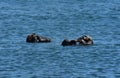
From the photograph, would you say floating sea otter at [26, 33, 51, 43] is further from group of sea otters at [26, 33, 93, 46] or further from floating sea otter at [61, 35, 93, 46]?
floating sea otter at [61, 35, 93, 46]

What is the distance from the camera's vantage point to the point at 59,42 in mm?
59062

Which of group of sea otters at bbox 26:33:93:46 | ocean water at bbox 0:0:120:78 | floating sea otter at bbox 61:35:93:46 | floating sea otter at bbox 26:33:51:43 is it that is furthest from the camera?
floating sea otter at bbox 26:33:51:43

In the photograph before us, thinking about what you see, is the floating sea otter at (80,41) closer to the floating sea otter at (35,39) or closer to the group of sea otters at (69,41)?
the group of sea otters at (69,41)

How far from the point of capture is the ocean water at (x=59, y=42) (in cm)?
4609

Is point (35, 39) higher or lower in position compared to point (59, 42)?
higher

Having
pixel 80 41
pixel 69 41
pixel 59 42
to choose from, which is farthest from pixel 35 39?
pixel 80 41

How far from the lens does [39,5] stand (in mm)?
106750

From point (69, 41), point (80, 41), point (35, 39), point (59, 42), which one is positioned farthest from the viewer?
point (59, 42)

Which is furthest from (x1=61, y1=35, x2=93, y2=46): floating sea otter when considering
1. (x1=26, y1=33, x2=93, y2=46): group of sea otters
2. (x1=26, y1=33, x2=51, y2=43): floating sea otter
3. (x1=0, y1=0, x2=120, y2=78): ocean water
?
(x1=26, y1=33, x2=51, y2=43): floating sea otter

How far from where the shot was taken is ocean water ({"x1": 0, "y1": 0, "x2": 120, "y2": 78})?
46.1 metres

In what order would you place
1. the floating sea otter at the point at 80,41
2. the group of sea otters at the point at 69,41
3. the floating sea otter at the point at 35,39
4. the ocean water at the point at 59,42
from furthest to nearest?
the floating sea otter at the point at 35,39 < the group of sea otters at the point at 69,41 < the floating sea otter at the point at 80,41 < the ocean water at the point at 59,42

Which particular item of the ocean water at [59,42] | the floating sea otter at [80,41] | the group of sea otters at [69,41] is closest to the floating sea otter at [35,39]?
the group of sea otters at [69,41]

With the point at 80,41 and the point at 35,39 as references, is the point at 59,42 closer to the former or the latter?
the point at 35,39

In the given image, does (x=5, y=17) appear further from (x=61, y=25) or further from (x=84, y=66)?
(x=84, y=66)
